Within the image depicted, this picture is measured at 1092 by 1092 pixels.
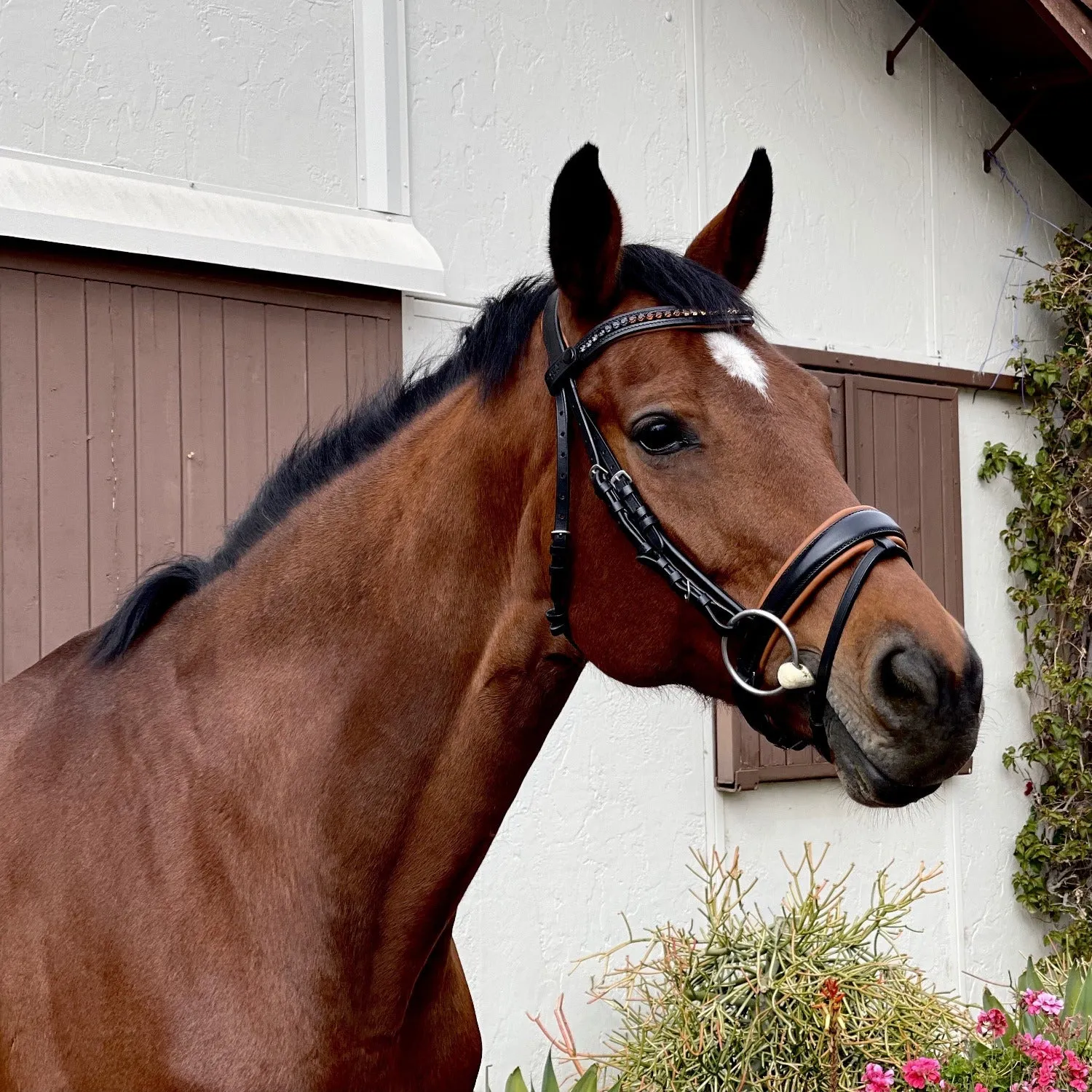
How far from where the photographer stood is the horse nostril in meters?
1.49

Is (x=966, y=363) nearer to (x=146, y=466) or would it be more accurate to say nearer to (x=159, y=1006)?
(x=146, y=466)

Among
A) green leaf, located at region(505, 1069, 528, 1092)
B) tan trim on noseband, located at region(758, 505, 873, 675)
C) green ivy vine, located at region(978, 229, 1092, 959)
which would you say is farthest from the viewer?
green ivy vine, located at region(978, 229, 1092, 959)

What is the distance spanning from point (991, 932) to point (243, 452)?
13.4 feet

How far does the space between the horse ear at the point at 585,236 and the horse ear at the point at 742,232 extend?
246 millimetres

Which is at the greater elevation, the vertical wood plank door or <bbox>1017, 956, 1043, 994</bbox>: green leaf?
the vertical wood plank door

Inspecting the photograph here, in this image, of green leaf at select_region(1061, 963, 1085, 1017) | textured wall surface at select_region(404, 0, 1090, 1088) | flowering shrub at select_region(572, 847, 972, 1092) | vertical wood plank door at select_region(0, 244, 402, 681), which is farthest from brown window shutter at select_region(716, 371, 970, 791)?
vertical wood plank door at select_region(0, 244, 402, 681)

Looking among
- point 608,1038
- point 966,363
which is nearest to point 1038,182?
point 966,363

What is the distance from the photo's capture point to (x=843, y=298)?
17.3 ft

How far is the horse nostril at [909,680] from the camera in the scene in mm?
1485

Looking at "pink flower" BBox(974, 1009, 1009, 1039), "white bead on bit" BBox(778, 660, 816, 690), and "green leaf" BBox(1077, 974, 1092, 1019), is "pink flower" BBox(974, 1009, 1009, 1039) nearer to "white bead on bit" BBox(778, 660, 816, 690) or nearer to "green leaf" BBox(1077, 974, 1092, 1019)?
"green leaf" BBox(1077, 974, 1092, 1019)

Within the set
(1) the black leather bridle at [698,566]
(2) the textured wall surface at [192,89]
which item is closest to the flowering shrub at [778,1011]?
(1) the black leather bridle at [698,566]

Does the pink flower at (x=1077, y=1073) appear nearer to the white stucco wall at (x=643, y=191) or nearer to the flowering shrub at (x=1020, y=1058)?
the flowering shrub at (x=1020, y=1058)

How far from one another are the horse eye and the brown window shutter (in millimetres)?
3073

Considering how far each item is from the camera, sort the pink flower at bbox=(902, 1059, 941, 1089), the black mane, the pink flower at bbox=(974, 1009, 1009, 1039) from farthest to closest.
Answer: the pink flower at bbox=(974, 1009, 1009, 1039)
the pink flower at bbox=(902, 1059, 941, 1089)
the black mane
